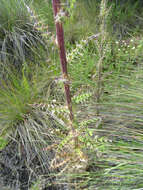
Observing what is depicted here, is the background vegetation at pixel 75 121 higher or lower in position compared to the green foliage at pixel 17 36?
lower

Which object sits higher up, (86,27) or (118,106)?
(86,27)

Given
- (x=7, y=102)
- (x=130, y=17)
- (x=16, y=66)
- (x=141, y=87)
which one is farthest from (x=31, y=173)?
(x=130, y=17)

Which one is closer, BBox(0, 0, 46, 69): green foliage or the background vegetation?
the background vegetation

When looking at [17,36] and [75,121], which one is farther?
[17,36]

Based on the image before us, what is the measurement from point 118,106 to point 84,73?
1.87 ft

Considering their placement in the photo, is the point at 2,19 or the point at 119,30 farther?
the point at 119,30

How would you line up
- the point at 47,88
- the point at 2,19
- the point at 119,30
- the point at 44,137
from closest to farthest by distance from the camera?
1. the point at 44,137
2. the point at 47,88
3. the point at 2,19
4. the point at 119,30

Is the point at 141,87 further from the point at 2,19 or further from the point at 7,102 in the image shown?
the point at 2,19

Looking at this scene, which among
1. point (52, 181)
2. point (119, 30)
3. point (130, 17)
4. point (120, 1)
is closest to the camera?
point (52, 181)

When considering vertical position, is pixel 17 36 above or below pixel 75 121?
above

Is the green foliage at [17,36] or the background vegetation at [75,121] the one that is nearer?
the background vegetation at [75,121]

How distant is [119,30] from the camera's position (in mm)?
2754

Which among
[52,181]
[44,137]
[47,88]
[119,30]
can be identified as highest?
[119,30]

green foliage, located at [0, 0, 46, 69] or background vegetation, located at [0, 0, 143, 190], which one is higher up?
green foliage, located at [0, 0, 46, 69]
